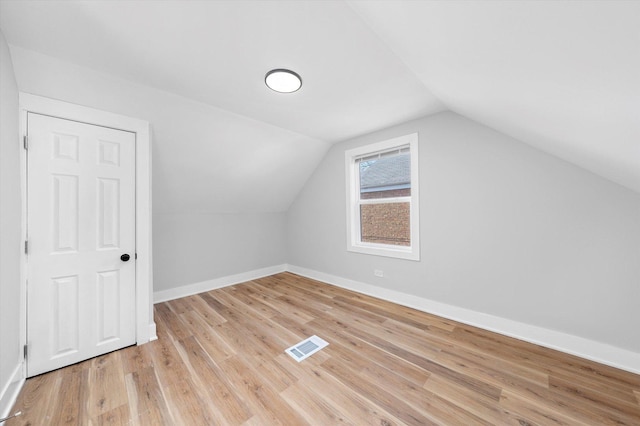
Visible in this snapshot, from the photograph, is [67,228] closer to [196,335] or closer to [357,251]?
[196,335]

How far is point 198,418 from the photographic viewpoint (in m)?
1.36

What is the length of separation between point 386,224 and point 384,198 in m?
0.38

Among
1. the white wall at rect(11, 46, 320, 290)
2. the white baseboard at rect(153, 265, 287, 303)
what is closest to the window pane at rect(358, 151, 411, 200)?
the white wall at rect(11, 46, 320, 290)

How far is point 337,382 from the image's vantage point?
164 cm

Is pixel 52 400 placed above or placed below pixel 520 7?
below

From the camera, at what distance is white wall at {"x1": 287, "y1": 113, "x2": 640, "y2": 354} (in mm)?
1799

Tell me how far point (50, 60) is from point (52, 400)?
2399 mm

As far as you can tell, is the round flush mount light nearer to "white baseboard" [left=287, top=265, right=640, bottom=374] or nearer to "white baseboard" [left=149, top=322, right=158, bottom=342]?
"white baseboard" [left=149, top=322, right=158, bottom=342]

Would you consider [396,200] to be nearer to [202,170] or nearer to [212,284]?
[202,170]

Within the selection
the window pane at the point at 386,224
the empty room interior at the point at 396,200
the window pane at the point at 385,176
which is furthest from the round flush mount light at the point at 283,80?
the window pane at the point at 386,224

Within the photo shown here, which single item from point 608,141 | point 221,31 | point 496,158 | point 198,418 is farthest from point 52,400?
point 496,158

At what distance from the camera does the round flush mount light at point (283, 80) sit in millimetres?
1886

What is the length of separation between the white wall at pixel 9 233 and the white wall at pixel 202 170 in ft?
0.86

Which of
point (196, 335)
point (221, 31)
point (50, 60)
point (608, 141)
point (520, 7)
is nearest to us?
point (520, 7)
